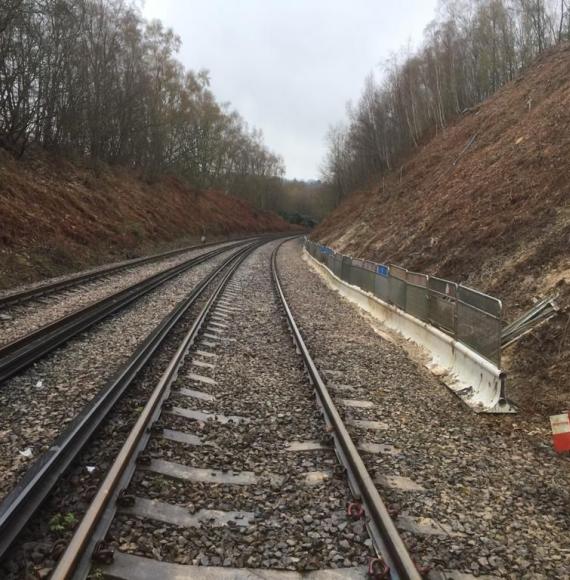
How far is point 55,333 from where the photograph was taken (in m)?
9.02

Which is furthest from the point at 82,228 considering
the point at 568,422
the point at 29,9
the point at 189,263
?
the point at 568,422

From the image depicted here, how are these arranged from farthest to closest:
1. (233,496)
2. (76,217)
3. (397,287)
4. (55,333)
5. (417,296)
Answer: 1. (76,217)
2. (397,287)
3. (417,296)
4. (55,333)
5. (233,496)

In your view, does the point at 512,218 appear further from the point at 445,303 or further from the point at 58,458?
the point at 58,458

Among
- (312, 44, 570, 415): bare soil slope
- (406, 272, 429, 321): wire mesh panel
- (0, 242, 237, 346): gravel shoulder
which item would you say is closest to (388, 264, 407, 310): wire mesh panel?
(406, 272, 429, 321): wire mesh panel

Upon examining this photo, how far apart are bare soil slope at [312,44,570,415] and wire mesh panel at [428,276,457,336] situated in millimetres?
1166

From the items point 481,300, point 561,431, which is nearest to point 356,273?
point 481,300

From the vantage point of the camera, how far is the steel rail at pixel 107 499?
3016mm

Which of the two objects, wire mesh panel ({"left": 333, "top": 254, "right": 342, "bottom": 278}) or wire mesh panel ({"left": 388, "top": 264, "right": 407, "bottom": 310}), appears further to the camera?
wire mesh panel ({"left": 333, "top": 254, "right": 342, "bottom": 278})

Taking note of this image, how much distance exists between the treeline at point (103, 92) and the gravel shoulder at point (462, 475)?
23.1 metres

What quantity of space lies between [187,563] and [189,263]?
2214cm

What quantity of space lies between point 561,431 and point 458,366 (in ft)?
8.77

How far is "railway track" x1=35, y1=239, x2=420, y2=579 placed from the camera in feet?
10.8

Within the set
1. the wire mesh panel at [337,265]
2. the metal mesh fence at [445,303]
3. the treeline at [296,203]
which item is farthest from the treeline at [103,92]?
the treeline at [296,203]

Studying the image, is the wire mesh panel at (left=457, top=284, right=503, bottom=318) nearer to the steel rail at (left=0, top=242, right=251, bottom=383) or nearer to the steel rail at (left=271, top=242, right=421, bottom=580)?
the steel rail at (left=271, top=242, right=421, bottom=580)
